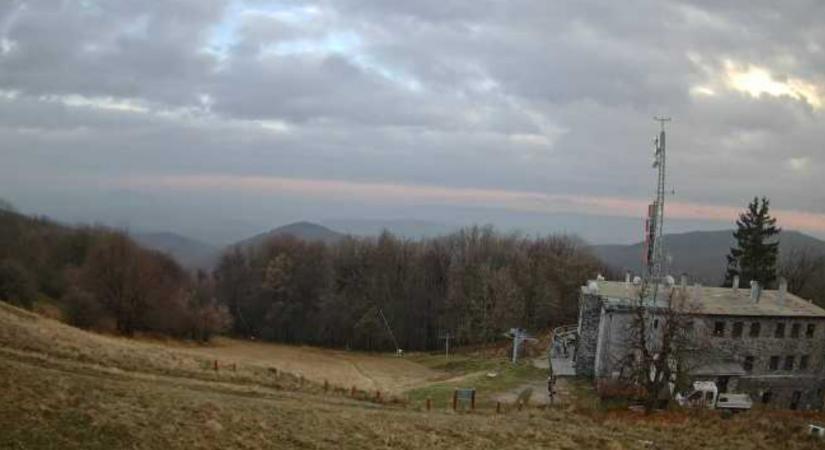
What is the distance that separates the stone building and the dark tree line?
125 feet

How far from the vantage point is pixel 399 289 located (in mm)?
101312

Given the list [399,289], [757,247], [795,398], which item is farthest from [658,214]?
[399,289]

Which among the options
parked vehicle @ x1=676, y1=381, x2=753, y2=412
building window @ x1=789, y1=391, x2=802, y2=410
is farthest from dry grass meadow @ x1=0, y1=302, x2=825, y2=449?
building window @ x1=789, y1=391, x2=802, y2=410

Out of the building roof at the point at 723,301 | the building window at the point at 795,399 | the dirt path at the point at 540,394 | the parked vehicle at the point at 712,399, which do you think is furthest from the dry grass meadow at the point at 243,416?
the building window at the point at 795,399

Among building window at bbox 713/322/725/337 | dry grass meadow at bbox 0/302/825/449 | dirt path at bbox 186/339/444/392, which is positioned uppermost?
building window at bbox 713/322/725/337

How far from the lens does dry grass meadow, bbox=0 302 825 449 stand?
63.7 feet

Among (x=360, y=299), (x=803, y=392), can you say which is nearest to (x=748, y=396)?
(x=803, y=392)

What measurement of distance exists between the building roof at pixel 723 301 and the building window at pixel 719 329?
0.87m

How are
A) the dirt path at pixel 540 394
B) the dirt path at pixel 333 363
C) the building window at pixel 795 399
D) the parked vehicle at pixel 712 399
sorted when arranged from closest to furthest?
the parked vehicle at pixel 712 399
the dirt path at pixel 540 394
the building window at pixel 795 399
the dirt path at pixel 333 363

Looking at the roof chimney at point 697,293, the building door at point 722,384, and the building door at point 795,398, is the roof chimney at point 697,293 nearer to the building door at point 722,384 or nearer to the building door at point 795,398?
the building door at point 722,384

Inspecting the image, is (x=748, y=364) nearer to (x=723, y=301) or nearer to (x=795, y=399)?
(x=723, y=301)

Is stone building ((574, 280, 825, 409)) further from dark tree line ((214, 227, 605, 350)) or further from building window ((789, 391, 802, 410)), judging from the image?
dark tree line ((214, 227, 605, 350))

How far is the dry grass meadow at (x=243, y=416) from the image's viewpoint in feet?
63.7

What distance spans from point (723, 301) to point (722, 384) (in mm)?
6532
